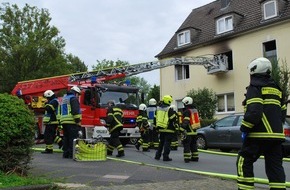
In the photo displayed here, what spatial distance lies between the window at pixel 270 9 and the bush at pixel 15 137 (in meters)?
20.8

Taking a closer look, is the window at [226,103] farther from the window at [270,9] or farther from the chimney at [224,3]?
the chimney at [224,3]

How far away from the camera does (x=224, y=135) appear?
604 inches

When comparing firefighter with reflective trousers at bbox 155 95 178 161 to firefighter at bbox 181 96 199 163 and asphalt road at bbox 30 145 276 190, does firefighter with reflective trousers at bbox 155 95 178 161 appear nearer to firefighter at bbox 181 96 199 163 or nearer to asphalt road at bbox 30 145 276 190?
firefighter at bbox 181 96 199 163

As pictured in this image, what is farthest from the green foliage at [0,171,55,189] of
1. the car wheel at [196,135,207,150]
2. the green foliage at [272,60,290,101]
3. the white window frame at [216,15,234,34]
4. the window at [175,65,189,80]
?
the window at [175,65,189,80]

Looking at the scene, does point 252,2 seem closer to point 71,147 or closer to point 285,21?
point 285,21

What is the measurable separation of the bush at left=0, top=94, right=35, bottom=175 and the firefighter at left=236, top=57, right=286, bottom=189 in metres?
4.07

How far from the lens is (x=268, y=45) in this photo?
25.7m

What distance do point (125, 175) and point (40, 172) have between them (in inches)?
68.8

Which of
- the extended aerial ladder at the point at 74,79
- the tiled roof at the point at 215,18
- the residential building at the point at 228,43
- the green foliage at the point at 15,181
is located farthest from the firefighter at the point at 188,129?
the tiled roof at the point at 215,18

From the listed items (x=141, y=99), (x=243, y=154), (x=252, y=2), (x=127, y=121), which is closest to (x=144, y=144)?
(x=127, y=121)

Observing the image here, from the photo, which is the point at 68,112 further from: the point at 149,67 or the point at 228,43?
the point at 228,43

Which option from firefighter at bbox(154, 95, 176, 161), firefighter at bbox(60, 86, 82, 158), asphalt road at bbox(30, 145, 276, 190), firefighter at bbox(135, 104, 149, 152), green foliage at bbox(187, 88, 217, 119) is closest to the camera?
asphalt road at bbox(30, 145, 276, 190)

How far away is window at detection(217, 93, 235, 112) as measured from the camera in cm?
2775

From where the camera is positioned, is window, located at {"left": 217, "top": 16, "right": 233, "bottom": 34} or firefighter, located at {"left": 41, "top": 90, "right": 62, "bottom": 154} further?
window, located at {"left": 217, "top": 16, "right": 233, "bottom": 34}
